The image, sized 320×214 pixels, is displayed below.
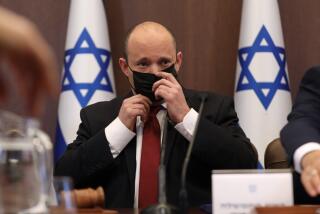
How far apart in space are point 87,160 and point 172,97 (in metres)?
0.47

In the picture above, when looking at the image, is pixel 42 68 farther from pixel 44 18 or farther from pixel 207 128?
pixel 44 18

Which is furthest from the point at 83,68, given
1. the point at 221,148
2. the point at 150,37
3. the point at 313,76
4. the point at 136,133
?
the point at 313,76

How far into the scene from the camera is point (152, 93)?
8.71 ft

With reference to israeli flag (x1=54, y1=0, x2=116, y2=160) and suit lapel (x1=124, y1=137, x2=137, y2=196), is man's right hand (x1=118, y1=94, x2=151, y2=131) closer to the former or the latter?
suit lapel (x1=124, y1=137, x2=137, y2=196)

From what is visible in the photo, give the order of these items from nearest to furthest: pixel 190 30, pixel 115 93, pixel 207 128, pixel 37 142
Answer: pixel 37 142
pixel 207 128
pixel 115 93
pixel 190 30

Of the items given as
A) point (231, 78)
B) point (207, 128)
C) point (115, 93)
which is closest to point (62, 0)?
point (115, 93)

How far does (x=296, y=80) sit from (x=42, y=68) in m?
3.43

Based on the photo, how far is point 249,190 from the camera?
151 cm

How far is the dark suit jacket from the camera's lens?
2572 millimetres

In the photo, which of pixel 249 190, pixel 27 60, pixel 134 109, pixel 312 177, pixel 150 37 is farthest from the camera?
pixel 150 37

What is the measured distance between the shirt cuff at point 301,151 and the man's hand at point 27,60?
1.39 m

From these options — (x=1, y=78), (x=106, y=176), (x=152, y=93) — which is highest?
(x=152, y=93)

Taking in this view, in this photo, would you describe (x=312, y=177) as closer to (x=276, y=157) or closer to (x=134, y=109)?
(x=276, y=157)

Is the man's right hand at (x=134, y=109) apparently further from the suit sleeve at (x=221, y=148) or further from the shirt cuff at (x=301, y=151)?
the shirt cuff at (x=301, y=151)
